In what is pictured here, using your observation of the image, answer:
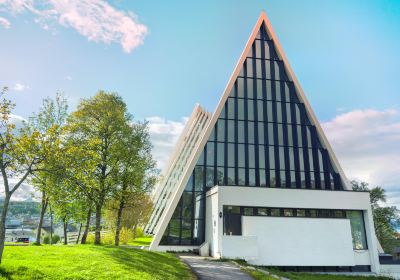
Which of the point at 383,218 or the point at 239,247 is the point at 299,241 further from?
the point at 383,218

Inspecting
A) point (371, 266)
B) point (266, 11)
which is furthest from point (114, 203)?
point (266, 11)

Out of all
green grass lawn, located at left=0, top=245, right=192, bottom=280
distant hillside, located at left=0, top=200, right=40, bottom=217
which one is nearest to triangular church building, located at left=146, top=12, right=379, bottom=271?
green grass lawn, located at left=0, top=245, right=192, bottom=280

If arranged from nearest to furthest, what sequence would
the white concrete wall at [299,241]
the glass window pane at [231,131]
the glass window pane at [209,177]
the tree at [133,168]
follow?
the white concrete wall at [299,241]
the tree at [133,168]
the glass window pane at [209,177]
the glass window pane at [231,131]

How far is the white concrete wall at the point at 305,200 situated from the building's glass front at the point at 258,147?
341cm

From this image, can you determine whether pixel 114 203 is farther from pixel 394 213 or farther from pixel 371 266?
pixel 394 213

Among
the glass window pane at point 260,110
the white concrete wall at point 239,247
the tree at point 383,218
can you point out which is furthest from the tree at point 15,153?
the tree at point 383,218

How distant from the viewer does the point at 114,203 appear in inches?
953

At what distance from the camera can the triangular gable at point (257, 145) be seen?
23.6 metres

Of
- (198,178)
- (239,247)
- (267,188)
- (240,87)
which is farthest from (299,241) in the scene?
(240,87)

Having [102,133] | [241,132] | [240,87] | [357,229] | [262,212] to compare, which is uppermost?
[240,87]

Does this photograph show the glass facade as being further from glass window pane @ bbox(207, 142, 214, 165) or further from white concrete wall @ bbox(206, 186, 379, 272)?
glass window pane @ bbox(207, 142, 214, 165)

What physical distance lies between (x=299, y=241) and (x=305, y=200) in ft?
10.8

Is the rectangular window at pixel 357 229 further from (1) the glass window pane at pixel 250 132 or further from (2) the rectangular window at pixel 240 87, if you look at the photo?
(2) the rectangular window at pixel 240 87

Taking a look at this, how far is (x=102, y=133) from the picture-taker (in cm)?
2158
